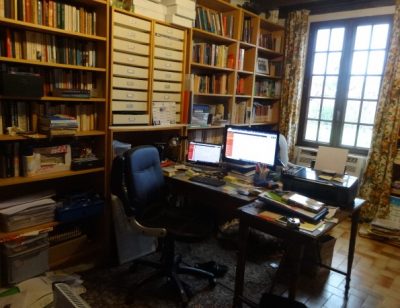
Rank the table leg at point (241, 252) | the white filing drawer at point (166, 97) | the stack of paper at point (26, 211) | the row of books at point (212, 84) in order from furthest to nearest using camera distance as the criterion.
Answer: the row of books at point (212, 84)
the white filing drawer at point (166, 97)
the stack of paper at point (26, 211)
the table leg at point (241, 252)

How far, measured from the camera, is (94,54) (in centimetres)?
235

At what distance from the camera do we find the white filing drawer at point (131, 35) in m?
2.34

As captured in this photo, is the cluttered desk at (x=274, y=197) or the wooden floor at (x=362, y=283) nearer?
the cluttered desk at (x=274, y=197)

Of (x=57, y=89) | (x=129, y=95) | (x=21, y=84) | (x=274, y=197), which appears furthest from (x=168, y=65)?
(x=274, y=197)

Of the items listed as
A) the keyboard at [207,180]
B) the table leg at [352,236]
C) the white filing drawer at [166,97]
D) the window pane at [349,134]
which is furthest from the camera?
the window pane at [349,134]

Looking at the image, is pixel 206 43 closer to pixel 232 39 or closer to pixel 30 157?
pixel 232 39

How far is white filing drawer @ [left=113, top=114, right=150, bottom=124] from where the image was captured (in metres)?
2.43

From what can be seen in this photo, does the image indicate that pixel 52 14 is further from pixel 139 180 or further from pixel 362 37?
pixel 362 37

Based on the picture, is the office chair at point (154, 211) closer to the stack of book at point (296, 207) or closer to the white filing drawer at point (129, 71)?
the stack of book at point (296, 207)

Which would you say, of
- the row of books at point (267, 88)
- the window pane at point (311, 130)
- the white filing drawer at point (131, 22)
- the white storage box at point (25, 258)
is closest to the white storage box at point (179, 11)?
the white filing drawer at point (131, 22)

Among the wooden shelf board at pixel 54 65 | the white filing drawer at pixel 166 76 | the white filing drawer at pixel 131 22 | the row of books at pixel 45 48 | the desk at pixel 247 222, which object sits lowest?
the desk at pixel 247 222

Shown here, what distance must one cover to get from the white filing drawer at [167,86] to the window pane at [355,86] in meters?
2.34

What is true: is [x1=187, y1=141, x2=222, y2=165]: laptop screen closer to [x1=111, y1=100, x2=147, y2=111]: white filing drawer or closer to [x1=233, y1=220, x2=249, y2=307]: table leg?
[x1=111, y1=100, x2=147, y2=111]: white filing drawer

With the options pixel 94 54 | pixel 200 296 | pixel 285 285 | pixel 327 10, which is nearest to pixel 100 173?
pixel 94 54
